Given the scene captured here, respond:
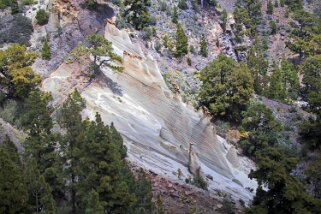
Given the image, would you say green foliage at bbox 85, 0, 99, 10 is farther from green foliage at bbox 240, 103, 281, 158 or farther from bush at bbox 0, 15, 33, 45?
green foliage at bbox 240, 103, 281, 158

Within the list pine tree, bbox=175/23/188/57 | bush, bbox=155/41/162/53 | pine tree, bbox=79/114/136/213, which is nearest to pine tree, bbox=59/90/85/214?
pine tree, bbox=79/114/136/213

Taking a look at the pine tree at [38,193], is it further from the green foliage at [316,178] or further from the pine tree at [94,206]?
the green foliage at [316,178]

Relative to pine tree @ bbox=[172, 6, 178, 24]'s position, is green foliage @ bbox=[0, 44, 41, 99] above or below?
below

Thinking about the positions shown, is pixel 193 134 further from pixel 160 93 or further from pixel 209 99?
pixel 209 99

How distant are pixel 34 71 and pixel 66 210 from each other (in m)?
25.5

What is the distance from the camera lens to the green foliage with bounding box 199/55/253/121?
67.8 m

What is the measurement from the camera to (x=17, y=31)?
199 ft

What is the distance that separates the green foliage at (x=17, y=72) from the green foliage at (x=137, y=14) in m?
22.6

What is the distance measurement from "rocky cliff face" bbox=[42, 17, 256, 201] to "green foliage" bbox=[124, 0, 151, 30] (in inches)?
343

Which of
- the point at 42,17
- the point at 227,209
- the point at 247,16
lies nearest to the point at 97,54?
the point at 42,17

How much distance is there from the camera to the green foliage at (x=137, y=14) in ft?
238

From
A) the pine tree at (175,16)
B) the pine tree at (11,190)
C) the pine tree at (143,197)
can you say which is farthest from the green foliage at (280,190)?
the pine tree at (175,16)

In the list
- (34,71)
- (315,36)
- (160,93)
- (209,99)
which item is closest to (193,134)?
(160,93)

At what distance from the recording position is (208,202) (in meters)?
40.8
